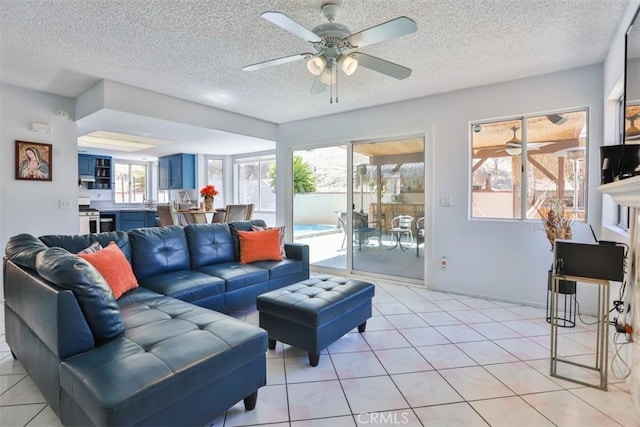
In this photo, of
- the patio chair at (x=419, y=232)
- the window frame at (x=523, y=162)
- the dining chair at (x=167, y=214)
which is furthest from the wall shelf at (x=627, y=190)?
the dining chair at (x=167, y=214)

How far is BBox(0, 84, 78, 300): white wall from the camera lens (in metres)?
3.53

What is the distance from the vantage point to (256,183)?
7.38 metres

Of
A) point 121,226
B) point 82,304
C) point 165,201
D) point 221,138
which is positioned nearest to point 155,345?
point 82,304

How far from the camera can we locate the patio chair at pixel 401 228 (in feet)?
14.0

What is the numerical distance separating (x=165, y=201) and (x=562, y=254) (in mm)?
8168

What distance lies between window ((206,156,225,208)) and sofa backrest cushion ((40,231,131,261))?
15.7ft

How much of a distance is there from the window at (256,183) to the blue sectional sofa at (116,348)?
5046 millimetres

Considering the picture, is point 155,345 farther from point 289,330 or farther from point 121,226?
point 121,226

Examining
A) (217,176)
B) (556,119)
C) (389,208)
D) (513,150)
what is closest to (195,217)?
(217,176)

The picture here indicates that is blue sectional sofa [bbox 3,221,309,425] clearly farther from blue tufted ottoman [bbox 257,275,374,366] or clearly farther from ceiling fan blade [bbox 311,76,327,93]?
ceiling fan blade [bbox 311,76,327,93]

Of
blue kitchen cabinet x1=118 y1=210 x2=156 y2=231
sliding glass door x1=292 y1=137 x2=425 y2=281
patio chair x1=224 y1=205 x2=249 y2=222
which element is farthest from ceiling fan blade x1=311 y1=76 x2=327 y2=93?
blue kitchen cabinet x1=118 y1=210 x2=156 y2=231

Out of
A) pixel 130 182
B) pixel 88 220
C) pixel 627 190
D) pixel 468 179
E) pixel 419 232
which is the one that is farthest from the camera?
pixel 130 182

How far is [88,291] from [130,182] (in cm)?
735

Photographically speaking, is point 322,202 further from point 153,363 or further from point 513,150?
point 153,363
